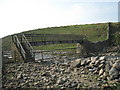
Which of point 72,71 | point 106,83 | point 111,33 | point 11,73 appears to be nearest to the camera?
point 106,83

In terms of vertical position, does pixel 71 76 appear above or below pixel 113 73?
below

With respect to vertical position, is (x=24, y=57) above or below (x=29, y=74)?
above

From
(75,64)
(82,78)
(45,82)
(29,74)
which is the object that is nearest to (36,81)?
(45,82)

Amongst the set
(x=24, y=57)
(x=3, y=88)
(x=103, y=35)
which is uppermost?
(x=103, y=35)

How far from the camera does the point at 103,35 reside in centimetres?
3838

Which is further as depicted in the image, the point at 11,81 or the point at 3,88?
the point at 11,81

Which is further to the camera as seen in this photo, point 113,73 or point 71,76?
point 71,76

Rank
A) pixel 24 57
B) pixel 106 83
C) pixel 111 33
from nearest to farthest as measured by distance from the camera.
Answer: pixel 106 83
pixel 24 57
pixel 111 33

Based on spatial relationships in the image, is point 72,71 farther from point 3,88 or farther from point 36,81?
point 3,88

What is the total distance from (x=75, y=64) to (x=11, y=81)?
19.3 ft

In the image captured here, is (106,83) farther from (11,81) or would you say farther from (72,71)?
(11,81)

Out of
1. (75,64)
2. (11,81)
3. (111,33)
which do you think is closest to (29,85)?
(11,81)

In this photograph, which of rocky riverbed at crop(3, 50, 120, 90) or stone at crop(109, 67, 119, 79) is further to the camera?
stone at crop(109, 67, 119, 79)

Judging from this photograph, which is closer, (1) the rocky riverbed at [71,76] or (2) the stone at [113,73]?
(1) the rocky riverbed at [71,76]
